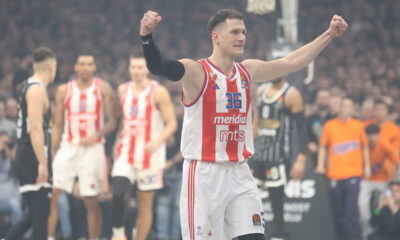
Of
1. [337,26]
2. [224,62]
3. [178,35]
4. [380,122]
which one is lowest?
[380,122]

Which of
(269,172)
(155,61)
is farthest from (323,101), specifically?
(155,61)

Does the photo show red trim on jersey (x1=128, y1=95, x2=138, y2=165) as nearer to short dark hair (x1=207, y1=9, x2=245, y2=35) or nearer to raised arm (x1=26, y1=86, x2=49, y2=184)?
raised arm (x1=26, y1=86, x2=49, y2=184)

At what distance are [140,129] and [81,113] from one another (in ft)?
2.58

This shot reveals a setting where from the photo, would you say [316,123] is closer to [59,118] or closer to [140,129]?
[140,129]

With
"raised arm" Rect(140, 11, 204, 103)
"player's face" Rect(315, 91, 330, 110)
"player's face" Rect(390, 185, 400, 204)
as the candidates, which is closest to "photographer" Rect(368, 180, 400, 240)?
"player's face" Rect(390, 185, 400, 204)

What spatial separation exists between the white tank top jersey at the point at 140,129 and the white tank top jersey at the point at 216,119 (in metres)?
3.28

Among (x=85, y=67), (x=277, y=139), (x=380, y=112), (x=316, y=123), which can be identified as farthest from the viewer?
(x=316, y=123)

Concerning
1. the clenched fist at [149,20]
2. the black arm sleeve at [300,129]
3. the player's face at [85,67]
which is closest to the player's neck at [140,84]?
the player's face at [85,67]

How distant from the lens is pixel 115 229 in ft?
27.0

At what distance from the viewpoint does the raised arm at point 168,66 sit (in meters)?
4.61

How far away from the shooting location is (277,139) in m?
8.60

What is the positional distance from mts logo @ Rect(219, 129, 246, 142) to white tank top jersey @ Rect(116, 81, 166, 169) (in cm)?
338

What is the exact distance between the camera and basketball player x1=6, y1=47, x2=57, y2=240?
7.05 metres

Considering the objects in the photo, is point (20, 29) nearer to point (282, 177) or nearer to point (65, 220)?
point (65, 220)
